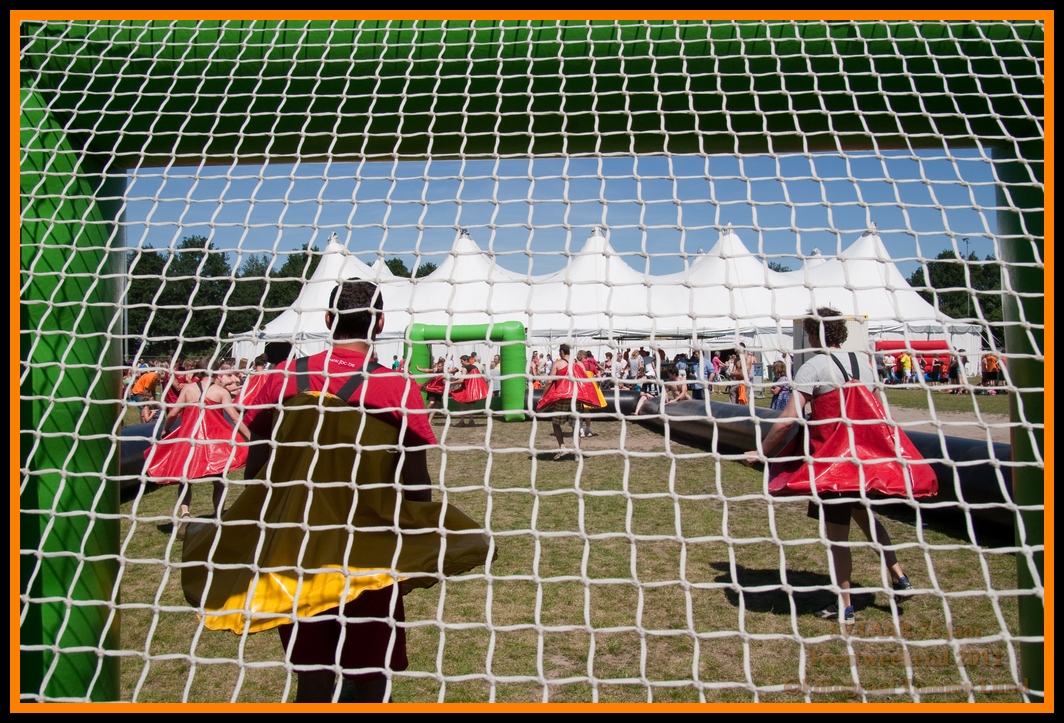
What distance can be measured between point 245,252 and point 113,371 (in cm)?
57


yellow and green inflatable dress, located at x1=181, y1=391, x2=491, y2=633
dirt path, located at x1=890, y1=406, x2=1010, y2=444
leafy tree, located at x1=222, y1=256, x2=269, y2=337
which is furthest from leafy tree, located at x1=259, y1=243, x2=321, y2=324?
dirt path, located at x1=890, y1=406, x2=1010, y2=444

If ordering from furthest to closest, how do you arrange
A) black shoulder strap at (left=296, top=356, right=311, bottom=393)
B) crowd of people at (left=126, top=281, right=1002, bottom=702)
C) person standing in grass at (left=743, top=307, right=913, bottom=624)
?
person standing in grass at (left=743, top=307, right=913, bottom=624) → black shoulder strap at (left=296, top=356, right=311, bottom=393) → crowd of people at (left=126, top=281, right=1002, bottom=702)

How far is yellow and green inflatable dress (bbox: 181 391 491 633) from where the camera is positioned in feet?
6.01

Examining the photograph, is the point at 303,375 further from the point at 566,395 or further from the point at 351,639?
the point at 566,395

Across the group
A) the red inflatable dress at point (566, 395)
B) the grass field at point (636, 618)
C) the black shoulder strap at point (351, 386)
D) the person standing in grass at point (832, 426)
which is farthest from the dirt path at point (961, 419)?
the black shoulder strap at point (351, 386)

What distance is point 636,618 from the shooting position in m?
2.56

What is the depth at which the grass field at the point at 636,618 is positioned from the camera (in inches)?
73.9

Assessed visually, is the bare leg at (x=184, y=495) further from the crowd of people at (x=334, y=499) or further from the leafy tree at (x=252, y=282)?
the leafy tree at (x=252, y=282)

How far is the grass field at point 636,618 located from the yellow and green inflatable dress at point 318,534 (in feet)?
0.37

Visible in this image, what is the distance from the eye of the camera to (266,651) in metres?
3.39

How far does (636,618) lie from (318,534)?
4.00 feet

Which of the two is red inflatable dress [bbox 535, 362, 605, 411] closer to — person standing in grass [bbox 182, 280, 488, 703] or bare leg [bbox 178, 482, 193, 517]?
bare leg [bbox 178, 482, 193, 517]

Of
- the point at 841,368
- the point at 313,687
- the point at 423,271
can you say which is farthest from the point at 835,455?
the point at 423,271

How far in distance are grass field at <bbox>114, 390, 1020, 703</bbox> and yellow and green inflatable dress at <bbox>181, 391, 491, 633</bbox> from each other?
0.11m
